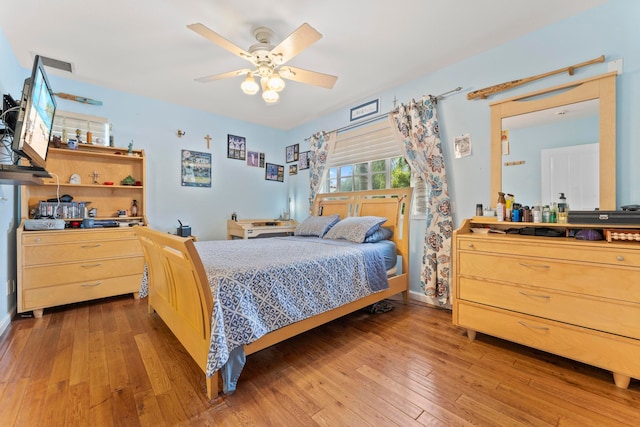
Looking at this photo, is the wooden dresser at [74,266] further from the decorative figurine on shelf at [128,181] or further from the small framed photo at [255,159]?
the small framed photo at [255,159]

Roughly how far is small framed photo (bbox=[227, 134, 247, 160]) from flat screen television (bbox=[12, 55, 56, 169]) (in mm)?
2285

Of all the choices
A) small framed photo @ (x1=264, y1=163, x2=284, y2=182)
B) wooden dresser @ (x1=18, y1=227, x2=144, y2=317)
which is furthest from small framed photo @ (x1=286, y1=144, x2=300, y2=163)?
wooden dresser @ (x1=18, y1=227, x2=144, y2=317)

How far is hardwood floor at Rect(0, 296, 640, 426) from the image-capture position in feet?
4.29

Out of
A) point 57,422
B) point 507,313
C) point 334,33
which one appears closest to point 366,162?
point 334,33

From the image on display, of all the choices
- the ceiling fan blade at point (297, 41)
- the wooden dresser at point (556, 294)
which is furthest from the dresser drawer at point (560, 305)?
the ceiling fan blade at point (297, 41)

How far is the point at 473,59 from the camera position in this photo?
2.58 m

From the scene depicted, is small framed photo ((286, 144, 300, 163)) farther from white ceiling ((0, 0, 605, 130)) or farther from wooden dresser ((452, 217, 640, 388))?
wooden dresser ((452, 217, 640, 388))

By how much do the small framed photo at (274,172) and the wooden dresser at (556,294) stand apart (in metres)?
3.35

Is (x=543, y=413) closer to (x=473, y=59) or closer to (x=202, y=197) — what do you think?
(x=473, y=59)

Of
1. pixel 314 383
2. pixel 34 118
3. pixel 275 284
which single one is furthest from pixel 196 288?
pixel 34 118

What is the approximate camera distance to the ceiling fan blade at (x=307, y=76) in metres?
2.16

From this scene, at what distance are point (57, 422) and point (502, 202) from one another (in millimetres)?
3120

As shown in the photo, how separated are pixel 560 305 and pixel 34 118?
3498 millimetres

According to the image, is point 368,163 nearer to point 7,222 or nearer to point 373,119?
point 373,119
